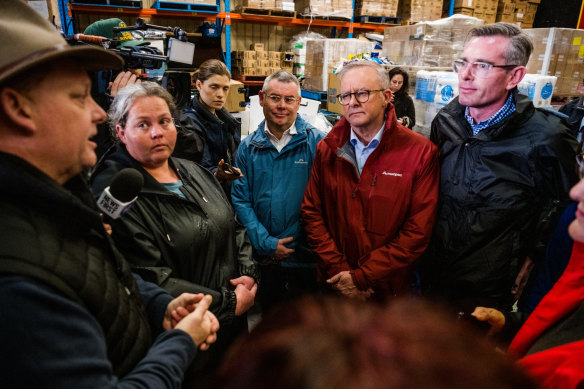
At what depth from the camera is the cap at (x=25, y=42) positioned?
0.57m

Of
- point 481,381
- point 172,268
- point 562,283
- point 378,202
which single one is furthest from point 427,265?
point 481,381

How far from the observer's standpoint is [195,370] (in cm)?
127

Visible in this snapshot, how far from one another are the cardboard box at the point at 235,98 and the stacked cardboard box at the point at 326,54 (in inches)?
43.1

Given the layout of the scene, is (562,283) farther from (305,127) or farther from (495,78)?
(305,127)

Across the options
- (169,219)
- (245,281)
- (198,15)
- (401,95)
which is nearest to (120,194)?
(169,219)

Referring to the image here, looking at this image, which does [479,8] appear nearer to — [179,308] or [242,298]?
[242,298]

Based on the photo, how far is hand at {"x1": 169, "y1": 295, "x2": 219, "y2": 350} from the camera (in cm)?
87

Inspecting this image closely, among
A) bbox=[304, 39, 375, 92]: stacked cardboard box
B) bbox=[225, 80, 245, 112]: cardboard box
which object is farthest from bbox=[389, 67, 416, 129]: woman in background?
bbox=[225, 80, 245, 112]: cardboard box

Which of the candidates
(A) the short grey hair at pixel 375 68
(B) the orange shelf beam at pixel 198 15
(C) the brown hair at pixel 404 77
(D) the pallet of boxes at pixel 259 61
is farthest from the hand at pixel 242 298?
(B) the orange shelf beam at pixel 198 15

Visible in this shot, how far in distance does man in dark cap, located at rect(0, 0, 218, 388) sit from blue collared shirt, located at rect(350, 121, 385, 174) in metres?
1.27

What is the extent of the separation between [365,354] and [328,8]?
19.1 ft

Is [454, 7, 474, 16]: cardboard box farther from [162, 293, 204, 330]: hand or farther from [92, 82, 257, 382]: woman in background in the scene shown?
[162, 293, 204, 330]: hand

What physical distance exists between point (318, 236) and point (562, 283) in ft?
3.51

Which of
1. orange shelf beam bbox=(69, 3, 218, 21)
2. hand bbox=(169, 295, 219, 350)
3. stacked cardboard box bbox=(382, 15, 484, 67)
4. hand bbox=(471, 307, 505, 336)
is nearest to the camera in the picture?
hand bbox=(169, 295, 219, 350)
